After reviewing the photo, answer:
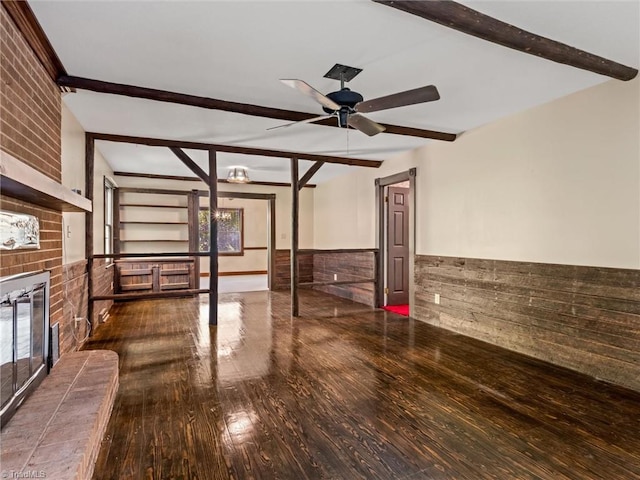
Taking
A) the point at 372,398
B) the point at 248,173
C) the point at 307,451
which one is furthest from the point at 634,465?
the point at 248,173

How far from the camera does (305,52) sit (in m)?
2.51

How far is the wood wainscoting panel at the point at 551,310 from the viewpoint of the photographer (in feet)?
9.52

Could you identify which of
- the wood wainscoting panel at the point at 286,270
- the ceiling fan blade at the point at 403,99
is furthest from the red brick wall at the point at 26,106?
the wood wainscoting panel at the point at 286,270

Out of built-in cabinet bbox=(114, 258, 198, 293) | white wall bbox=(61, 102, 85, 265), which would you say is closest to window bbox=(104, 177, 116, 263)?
built-in cabinet bbox=(114, 258, 198, 293)

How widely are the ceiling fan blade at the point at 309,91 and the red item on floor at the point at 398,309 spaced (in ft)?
11.8

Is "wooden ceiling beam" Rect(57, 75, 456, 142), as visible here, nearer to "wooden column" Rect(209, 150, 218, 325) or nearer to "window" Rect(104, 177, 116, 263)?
"wooden column" Rect(209, 150, 218, 325)

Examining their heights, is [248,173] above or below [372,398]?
above

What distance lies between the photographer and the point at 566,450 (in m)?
1.99

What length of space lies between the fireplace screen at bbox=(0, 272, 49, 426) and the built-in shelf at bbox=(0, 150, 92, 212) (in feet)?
1.37

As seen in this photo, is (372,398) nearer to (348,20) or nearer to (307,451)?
(307,451)

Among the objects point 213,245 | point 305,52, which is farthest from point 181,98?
point 213,245

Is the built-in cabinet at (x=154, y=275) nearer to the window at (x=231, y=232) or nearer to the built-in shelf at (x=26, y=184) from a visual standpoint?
the window at (x=231, y=232)

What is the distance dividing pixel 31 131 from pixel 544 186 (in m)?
4.07

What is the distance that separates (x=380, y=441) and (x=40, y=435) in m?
1.63
